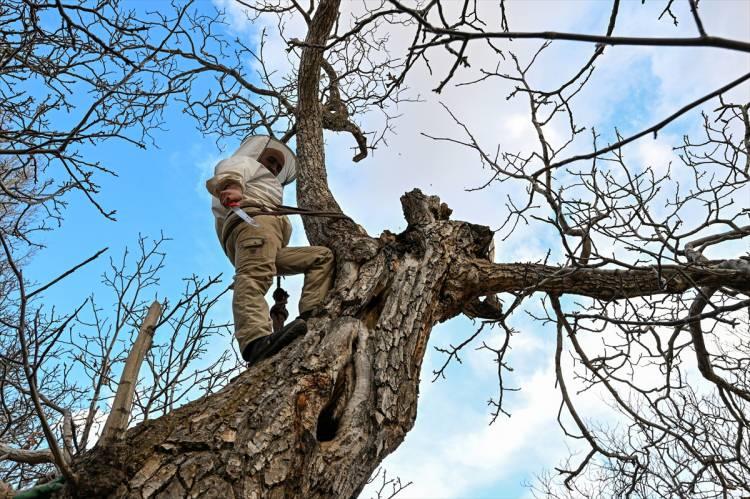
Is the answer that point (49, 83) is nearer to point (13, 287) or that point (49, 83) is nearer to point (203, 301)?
point (203, 301)

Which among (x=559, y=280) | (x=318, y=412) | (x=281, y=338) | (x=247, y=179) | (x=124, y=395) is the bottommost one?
(x=124, y=395)

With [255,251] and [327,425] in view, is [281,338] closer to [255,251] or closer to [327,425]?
[327,425]

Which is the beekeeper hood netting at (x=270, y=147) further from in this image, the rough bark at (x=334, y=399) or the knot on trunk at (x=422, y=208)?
the rough bark at (x=334, y=399)

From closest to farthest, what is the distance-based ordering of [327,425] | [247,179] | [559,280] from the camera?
1. [327,425]
2. [559,280]
3. [247,179]

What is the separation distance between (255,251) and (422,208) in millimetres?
1058

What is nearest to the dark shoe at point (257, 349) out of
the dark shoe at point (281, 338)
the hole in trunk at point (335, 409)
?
the dark shoe at point (281, 338)

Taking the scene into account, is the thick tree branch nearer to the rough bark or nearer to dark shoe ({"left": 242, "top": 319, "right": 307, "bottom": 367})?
the rough bark

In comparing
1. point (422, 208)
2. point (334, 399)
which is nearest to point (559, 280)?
point (422, 208)

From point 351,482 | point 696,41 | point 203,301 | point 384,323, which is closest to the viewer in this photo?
point 696,41

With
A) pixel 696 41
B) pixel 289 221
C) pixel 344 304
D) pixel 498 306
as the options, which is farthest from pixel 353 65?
pixel 696 41

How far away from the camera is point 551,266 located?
3545mm

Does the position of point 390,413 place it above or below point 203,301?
below

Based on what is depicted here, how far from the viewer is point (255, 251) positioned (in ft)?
10.8

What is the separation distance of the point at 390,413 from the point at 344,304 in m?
0.67
